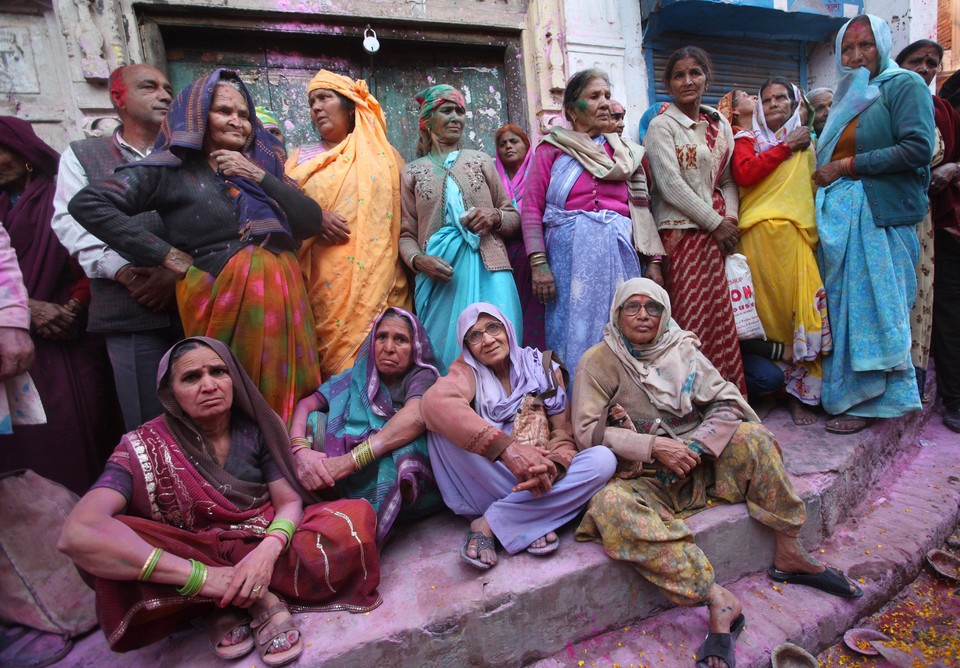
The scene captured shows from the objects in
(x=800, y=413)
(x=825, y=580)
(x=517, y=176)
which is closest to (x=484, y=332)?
(x=517, y=176)

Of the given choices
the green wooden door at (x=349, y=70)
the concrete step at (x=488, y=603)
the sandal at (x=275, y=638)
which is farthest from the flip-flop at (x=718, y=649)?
the green wooden door at (x=349, y=70)

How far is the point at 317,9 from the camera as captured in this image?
12.6 ft

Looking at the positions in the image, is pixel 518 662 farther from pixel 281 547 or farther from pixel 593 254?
pixel 593 254

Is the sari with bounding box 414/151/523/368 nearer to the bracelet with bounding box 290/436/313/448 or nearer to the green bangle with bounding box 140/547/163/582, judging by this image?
the bracelet with bounding box 290/436/313/448

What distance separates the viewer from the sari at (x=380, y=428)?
7.97ft

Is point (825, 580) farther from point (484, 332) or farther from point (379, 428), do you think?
point (379, 428)

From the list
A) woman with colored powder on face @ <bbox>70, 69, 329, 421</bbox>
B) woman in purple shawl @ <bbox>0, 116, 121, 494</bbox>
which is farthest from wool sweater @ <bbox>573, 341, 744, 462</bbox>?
woman in purple shawl @ <bbox>0, 116, 121, 494</bbox>

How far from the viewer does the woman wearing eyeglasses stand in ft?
7.30

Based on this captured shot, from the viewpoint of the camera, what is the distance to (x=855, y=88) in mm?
3283

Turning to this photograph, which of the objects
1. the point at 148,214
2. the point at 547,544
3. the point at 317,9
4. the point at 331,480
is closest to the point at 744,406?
the point at 547,544

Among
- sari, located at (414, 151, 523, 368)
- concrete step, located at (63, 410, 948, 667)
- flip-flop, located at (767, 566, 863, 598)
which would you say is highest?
sari, located at (414, 151, 523, 368)

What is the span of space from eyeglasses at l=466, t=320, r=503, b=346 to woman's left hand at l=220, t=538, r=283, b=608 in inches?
47.7

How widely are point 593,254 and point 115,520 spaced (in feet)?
8.27

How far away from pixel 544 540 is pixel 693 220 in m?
2.19
